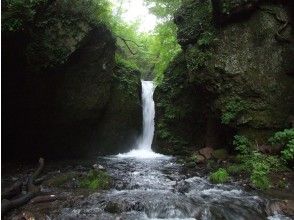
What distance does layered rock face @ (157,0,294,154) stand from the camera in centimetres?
1083

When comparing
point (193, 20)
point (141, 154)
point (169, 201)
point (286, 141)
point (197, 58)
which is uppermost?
point (193, 20)

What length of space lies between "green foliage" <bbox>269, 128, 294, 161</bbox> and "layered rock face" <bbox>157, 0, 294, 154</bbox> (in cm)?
74

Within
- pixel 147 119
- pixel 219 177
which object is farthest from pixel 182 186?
pixel 147 119

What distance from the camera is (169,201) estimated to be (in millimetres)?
6859

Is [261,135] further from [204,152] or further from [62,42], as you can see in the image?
[62,42]

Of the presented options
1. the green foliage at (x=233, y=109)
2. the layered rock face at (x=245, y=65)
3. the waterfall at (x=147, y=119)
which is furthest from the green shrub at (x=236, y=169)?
the waterfall at (x=147, y=119)

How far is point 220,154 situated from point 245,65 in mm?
3250

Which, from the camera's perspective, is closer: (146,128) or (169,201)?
(169,201)

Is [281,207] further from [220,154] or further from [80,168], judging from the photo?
[80,168]

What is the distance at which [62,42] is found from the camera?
10609 millimetres

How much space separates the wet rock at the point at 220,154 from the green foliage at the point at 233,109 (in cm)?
122

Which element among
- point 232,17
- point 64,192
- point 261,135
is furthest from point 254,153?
point 64,192

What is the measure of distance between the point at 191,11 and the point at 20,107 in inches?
298

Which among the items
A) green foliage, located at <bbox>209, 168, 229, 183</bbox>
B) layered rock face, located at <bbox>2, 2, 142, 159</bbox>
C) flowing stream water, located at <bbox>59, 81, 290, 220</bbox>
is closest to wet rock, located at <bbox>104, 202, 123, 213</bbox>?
flowing stream water, located at <bbox>59, 81, 290, 220</bbox>
